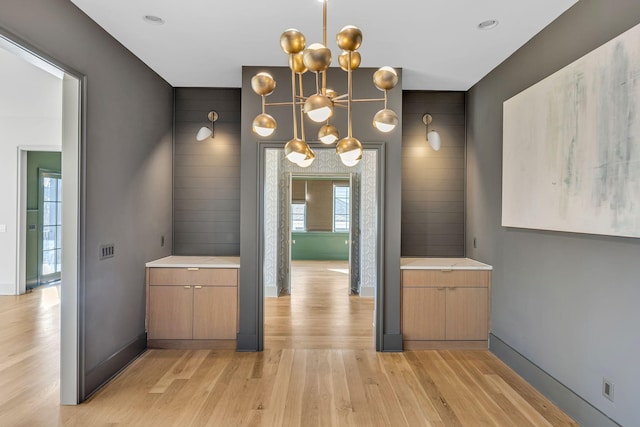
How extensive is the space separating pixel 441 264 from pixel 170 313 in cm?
287

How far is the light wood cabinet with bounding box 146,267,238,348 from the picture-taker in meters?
3.77

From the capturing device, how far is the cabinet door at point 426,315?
3795 mm

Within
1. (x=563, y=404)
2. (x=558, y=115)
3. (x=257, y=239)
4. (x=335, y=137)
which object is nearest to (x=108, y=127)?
(x=257, y=239)

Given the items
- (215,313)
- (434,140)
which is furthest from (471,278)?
(215,313)

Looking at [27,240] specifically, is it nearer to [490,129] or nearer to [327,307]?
[327,307]

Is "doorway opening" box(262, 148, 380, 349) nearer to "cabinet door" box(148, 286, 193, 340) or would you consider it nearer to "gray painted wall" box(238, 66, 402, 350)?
"gray painted wall" box(238, 66, 402, 350)

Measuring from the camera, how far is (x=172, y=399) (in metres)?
2.75

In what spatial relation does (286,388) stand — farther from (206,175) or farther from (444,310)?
(206,175)

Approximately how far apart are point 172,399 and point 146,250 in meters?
1.59

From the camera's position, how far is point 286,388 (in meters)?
2.94

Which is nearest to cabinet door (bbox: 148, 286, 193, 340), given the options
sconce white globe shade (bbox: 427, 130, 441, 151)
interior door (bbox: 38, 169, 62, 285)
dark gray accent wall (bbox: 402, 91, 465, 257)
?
dark gray accent wall (bbox: 402, 91, 465, 257)

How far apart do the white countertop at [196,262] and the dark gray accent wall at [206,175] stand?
21cm

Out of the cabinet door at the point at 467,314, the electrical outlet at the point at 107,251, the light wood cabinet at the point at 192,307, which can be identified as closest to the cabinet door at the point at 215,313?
the light wood cabinet at the point at 192,307

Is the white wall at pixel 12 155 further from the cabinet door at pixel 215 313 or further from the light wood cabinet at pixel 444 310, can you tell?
the light wood cabinet at pixel 444 310
